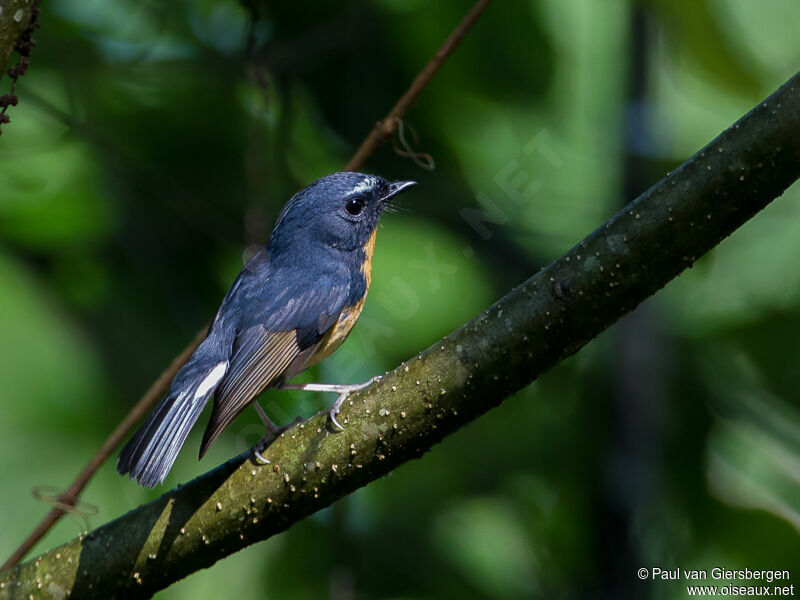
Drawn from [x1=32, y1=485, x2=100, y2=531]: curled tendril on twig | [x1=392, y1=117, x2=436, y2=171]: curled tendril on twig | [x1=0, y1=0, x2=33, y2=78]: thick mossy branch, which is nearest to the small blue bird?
[x1=392, y1=117, x2=436, y2=171]: curled tendril on twig

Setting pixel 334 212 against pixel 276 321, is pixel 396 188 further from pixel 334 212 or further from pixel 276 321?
pixel 276 321

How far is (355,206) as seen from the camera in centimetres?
369

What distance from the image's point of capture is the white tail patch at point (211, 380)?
3035 mm

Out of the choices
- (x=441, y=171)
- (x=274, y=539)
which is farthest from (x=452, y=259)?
(x=274, y=539)

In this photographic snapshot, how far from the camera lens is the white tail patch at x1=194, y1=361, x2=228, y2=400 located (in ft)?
9.96

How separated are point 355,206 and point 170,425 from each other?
1.28m

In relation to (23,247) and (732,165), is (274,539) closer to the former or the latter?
(23,247)

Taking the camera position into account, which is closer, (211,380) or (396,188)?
(211,380)

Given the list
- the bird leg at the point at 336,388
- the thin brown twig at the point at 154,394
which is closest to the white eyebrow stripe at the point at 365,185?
the thin brown twig at the point at 154,394

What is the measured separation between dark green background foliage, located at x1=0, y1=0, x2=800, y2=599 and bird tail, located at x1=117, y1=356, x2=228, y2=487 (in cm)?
56

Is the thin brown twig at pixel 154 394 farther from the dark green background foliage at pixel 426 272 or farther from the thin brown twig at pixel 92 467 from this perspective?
the dark green background foliage at pixel 426 272

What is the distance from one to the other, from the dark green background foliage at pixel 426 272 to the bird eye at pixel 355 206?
28 cm

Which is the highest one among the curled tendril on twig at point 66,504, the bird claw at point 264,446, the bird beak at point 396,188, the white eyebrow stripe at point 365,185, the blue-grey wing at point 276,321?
the bird beak at point 396,188

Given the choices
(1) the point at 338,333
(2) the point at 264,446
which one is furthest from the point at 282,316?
(2) the point at 264,446
